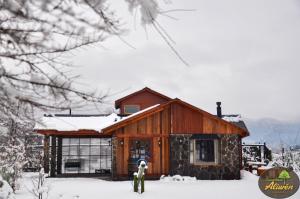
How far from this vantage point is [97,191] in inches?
562

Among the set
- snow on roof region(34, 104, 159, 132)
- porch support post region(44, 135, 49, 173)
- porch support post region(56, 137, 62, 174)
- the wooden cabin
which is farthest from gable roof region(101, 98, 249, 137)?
porch support post region(56, 137, 62, 174)

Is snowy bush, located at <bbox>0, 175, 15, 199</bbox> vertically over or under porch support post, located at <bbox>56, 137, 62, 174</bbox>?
under

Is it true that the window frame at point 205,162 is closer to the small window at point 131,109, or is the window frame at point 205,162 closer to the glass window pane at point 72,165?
the small window at point 131,109

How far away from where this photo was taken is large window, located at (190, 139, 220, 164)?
63.3 ft

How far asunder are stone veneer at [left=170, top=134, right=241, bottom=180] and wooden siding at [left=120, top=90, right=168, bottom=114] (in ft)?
18.9

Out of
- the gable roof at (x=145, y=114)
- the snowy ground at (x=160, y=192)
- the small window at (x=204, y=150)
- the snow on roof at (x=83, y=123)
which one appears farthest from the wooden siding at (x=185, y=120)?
the snow on roof at (x=83, y=123)

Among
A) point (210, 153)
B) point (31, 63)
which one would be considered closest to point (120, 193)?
point (210, 153)

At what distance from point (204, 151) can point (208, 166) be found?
154cm

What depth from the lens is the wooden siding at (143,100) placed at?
964 inches

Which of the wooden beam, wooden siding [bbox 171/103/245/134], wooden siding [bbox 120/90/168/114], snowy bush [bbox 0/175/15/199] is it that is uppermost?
wooden siding [bbox 120/90/168/114]

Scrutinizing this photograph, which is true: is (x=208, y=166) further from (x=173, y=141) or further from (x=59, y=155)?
(x=59, y=155)

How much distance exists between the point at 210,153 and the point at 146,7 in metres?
17.9

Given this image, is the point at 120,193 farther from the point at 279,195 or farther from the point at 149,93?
the point at 149,93

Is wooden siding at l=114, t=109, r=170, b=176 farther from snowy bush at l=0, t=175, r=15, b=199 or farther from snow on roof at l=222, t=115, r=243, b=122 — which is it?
snow on roof at l=222, t=115, r=243, b=122
